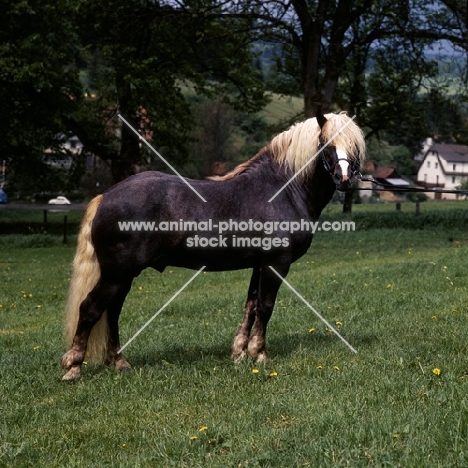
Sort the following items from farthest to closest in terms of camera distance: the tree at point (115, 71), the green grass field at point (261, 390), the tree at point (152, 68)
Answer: the tree at point (115, 71) < the tree at point (152, 68) < the green grass field at point (261, 390)

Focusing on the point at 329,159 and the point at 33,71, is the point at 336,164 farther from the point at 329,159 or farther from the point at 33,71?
the point at 33,71

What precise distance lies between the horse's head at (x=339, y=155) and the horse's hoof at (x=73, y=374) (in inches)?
121

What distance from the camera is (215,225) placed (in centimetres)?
658

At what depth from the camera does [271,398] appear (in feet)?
17.5

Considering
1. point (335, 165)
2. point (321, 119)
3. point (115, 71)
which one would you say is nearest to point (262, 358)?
point (335, 165)

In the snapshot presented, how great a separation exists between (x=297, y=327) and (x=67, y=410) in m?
4.07

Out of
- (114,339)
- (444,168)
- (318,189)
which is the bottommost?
(444,168)

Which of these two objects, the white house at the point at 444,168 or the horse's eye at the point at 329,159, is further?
the white house at the point at 444,168

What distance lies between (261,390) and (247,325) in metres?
1.55

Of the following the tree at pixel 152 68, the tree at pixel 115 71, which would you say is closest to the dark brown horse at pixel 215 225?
the tree at pixel 152 68

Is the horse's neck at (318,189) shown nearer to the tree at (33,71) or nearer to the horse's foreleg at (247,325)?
the horse's foreleg at (247,325)

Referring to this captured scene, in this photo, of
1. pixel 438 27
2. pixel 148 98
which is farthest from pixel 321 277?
pixel 148 98

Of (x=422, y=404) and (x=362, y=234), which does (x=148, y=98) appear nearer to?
(x=362, y=234)

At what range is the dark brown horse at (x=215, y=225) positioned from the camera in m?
6.39
